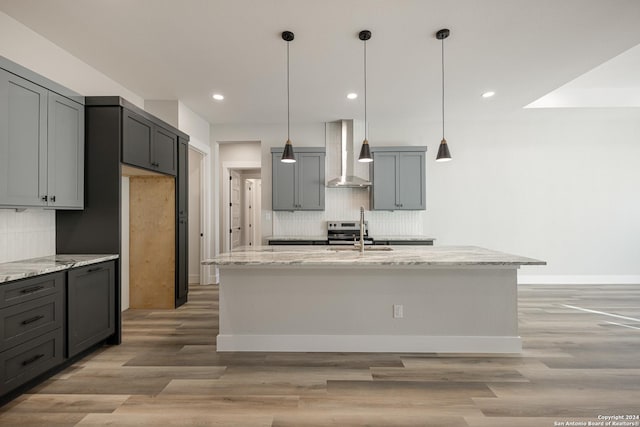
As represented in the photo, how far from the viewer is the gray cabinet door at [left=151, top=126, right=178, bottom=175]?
3660 mm

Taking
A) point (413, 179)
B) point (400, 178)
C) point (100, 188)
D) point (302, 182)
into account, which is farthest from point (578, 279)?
point (100, 188)

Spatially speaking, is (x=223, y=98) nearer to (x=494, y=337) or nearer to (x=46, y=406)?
(x=46, y=406)

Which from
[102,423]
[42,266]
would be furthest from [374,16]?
[102,423]

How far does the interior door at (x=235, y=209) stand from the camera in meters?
6.46

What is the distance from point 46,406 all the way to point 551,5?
4.62 meters

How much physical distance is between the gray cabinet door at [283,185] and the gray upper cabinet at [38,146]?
2.77m

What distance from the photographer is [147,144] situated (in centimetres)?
347

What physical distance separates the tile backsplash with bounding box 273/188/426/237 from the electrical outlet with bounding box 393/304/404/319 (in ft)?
9.12

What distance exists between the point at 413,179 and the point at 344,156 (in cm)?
123

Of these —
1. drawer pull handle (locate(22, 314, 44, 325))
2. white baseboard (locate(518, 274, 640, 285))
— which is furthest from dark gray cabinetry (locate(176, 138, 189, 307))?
white baseboard (locate(518, 274, 640, 285))

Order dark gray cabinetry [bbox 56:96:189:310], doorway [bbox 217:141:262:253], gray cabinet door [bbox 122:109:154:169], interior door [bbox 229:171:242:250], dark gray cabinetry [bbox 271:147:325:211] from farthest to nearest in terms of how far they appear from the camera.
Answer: interior door [bbox 229:171:242:250] → doorway [bbox 217:141:262:253] → dark gray cabinetry [bbox 271:147:325:211] → gray cabinet door [bbox 122:109:154:169] → dark gray cabinetry [bbox 56:96:189:310]

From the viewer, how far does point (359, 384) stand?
226cm

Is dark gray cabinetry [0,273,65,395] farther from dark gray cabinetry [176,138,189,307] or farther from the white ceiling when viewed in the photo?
the white ceiling

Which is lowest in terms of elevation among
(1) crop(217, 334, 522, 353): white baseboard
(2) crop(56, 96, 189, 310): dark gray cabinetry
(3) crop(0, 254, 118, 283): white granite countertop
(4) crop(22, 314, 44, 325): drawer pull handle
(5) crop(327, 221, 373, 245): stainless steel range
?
(1) crop(217, 334, 522, 353): white baseboard
